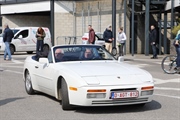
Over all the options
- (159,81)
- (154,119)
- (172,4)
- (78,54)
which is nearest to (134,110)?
(154,119)

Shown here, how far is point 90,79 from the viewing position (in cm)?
767

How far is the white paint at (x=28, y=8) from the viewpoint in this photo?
34.9 meters

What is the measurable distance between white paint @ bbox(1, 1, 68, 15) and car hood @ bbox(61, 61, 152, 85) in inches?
1050

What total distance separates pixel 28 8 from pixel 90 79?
29.5 metres

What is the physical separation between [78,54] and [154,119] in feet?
8.70

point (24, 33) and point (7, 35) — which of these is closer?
point (7, 35)

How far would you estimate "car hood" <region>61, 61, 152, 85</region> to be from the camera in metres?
7.68

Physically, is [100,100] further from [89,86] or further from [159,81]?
→ [159,81]

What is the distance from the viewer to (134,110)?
812 centimetres

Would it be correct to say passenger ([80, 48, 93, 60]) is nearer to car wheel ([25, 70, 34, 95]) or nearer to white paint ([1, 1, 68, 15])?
car wheel ([25, 70, 34, 95])

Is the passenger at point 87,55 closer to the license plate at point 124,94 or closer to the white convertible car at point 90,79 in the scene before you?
the white convertible car at point 90,79

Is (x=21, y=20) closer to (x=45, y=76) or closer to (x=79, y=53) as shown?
(x=79, y=53)

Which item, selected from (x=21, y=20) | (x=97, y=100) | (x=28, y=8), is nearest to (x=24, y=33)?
(x=28, y=8)

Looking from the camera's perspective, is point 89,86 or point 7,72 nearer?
point 89,86
